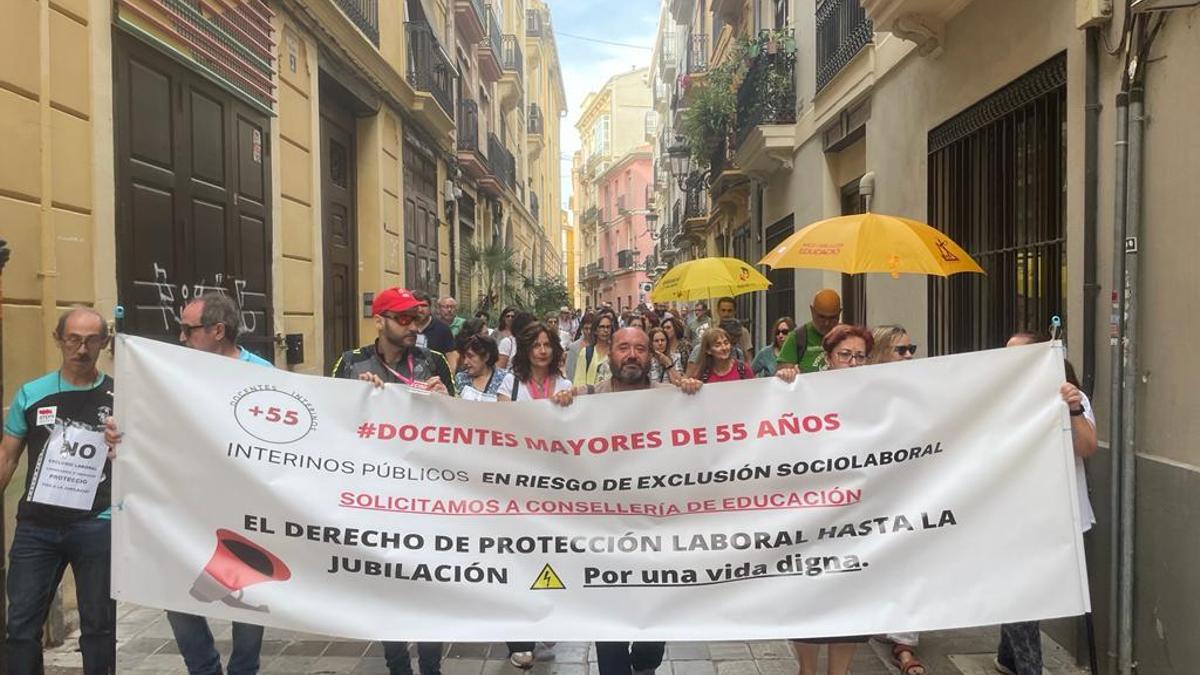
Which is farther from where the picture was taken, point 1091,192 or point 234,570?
point 1091,192

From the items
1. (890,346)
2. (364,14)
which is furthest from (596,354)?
(364,14)

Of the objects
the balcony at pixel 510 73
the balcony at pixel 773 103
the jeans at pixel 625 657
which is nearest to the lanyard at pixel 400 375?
the jeans at pixel 625 657

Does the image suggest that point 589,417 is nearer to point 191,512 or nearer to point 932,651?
point 191,512

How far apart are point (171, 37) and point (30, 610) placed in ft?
15.2

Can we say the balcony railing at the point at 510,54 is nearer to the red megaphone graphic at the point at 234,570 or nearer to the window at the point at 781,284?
the window at the point at 781,284

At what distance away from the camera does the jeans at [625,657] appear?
3699 millimetres

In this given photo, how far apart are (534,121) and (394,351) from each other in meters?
39.5

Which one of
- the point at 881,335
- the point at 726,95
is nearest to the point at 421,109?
the point at 726,95

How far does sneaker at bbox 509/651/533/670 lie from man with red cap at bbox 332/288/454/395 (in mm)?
1488

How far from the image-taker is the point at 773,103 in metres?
13.9

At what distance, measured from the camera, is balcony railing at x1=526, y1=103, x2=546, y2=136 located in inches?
1646

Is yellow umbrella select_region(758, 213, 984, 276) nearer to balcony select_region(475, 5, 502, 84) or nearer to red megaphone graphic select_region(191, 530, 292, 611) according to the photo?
red megaphone graphic select_region(191, 530, 292, 611)

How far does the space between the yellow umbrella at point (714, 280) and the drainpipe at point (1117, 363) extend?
642cm

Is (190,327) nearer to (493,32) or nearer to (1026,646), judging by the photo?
(1026,646)
